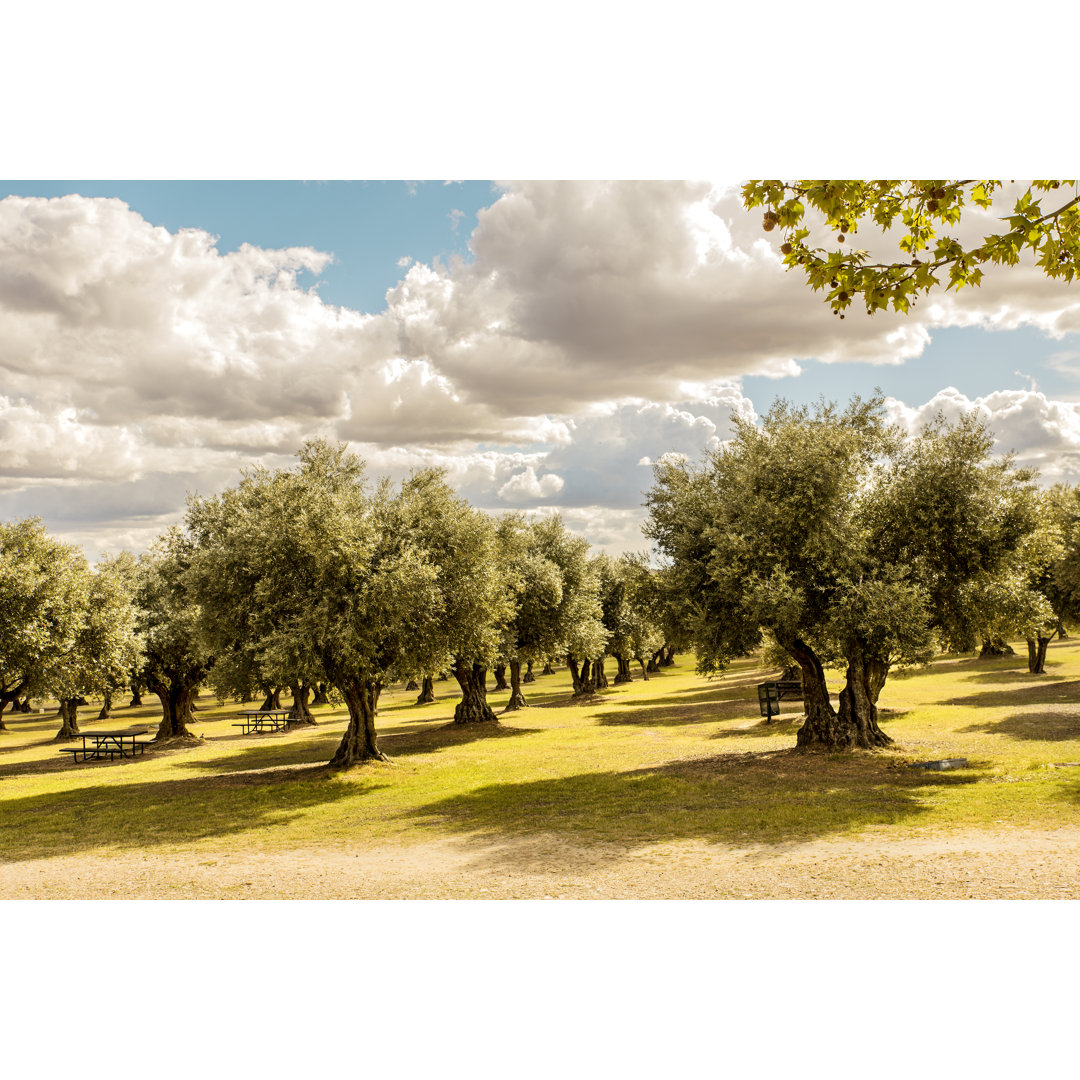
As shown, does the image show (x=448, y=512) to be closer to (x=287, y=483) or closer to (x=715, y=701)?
(x=287, y=483)

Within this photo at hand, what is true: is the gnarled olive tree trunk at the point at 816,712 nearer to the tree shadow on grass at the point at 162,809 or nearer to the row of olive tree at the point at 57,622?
the tree shadow on grass at the point at 162,809

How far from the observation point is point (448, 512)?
25438mm

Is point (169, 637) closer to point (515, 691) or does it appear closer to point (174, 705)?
point (174, 705)

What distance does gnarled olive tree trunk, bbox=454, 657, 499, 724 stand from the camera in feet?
130

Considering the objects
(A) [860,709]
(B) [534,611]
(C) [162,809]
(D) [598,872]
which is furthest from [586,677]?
(D) [598,872]

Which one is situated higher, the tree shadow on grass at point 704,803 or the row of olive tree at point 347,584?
the row of olive tree at point 347,584

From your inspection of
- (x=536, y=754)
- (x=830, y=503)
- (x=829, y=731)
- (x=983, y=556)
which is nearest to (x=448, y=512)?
(x=536, y=754)

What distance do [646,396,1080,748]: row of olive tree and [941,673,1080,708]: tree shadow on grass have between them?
14.0m

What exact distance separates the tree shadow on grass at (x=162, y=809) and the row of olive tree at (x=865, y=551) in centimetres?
1196

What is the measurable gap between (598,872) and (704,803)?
5.76 m

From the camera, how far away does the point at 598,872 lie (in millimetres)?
11656

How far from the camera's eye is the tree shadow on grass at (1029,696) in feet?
108

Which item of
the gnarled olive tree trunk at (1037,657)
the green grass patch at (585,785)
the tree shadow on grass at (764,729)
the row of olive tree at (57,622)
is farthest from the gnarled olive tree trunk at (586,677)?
the row of olive tree at (57,622)

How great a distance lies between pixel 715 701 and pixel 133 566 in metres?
35.3
